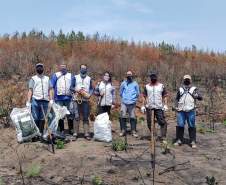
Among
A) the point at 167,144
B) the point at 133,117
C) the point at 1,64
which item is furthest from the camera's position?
the point at 1,64

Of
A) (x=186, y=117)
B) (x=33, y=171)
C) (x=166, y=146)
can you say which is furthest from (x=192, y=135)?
(x=33, y=171)

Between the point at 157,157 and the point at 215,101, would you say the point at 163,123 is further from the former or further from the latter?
the point at 215,101

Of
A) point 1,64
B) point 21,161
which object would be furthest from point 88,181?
point 1,64

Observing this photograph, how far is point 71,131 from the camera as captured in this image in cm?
1285

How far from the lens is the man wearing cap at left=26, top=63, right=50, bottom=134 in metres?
11.9

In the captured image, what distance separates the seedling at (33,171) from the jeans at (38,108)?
68.7 inches

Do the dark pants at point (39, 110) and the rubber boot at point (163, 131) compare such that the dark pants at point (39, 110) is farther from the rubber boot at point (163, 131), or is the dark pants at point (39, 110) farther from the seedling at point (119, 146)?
the rubber boot at point (163, 131)

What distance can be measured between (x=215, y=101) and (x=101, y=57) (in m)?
4.61

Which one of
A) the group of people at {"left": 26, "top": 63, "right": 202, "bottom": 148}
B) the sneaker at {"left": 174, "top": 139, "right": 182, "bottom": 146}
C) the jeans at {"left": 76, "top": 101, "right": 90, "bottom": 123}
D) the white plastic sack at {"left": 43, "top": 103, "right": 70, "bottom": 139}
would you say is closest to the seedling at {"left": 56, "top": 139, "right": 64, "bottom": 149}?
the white plastic sack at {"left": 43, "top": 103, "right": 70, "bottom": 139}

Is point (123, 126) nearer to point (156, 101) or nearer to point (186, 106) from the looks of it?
point (156, 101)

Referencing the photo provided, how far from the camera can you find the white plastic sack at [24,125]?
11831mm

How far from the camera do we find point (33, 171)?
10.3 meters

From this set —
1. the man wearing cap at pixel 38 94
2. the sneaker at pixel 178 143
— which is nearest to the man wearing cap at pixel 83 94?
the man wearing cap at pixel 38 94

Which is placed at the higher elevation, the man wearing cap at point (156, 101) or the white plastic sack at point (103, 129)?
the man wearing cap at point (156, 101)
